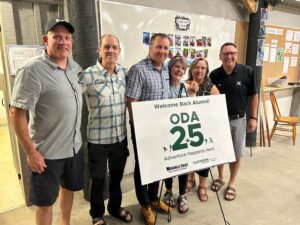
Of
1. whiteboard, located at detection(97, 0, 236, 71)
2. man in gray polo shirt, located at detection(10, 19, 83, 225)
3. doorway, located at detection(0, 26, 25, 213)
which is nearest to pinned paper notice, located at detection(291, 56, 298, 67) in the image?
whiteboard, located at detection(97, 0, 236, 71)

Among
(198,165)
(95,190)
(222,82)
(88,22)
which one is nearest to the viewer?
(198,165)

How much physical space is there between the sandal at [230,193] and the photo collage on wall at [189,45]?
1.74m

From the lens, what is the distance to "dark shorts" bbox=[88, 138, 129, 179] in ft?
6.23

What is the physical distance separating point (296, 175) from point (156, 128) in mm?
2419

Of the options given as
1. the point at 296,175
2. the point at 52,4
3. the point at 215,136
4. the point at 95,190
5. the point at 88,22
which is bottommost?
the point at 296,175

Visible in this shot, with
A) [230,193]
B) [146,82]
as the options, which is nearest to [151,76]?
[146,82]

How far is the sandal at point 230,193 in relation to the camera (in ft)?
8.61

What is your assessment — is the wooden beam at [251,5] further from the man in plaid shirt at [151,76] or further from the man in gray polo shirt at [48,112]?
the man in gray polo shirt at [48,112]

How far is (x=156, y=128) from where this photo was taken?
174 cm

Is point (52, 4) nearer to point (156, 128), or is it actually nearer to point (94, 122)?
point (94, 122)

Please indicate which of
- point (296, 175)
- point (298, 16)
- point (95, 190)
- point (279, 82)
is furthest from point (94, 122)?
point (298, 16)

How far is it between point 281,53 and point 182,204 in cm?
382

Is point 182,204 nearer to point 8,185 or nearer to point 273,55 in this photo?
point 8,185

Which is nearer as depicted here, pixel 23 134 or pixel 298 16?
pixel 23 134
